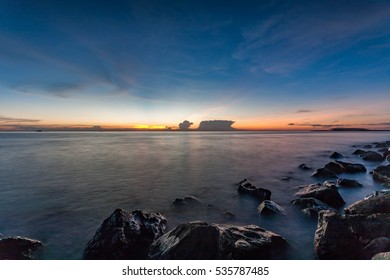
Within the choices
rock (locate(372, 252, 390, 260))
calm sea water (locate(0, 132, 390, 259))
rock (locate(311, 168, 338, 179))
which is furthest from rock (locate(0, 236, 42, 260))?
rock (locate(311, 168, 338, 179))

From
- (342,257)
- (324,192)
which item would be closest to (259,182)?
(324,192)

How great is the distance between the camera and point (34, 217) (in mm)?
6660

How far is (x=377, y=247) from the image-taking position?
3984 mm

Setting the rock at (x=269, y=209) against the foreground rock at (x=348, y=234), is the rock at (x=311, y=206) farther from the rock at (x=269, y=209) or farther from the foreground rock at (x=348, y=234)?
the foreground rock at (x=348, y=234)

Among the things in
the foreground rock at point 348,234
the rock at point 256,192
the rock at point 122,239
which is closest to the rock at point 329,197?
the rock at point 256,192

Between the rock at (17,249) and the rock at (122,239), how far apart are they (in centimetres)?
110

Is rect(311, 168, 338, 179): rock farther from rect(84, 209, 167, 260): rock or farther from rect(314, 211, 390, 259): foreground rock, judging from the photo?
rect(84, 209, 167, 260): rock

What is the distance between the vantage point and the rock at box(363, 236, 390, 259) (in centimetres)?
395

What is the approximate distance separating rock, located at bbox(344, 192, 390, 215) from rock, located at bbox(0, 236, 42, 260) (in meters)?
7.37

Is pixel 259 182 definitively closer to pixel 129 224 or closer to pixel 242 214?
pixel 242 214

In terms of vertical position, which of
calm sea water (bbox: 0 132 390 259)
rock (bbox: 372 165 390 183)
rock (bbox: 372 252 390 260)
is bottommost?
calm sea water (bbox: 0 132 390 259)

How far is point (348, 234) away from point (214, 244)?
8.74 ft

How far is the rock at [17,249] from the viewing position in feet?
14.8

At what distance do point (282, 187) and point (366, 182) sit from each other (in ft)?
12.9
